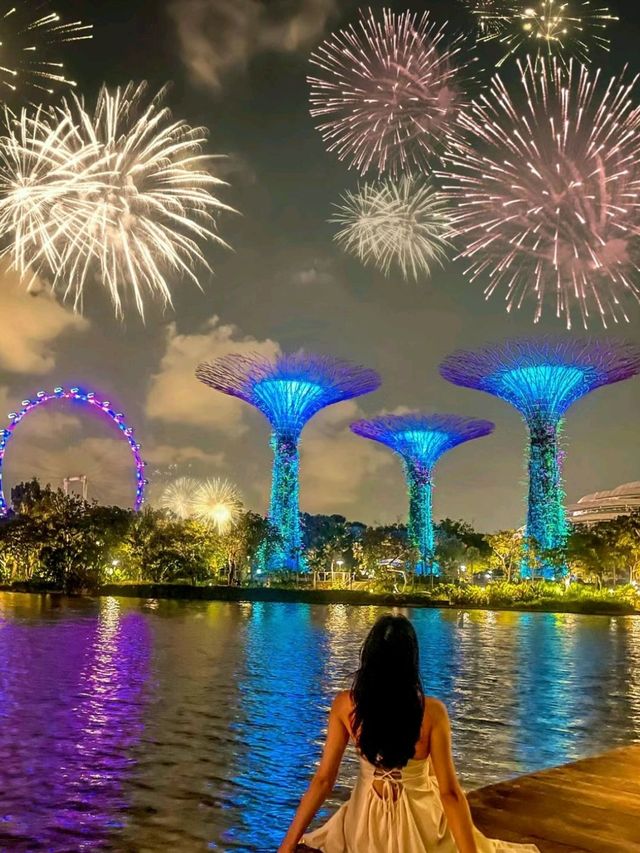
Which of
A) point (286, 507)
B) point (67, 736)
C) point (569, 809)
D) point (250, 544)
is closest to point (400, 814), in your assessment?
point (569, 809)

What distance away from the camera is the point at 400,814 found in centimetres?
399

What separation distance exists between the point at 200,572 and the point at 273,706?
4562 centimetres

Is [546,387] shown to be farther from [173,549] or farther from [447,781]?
[447,781]

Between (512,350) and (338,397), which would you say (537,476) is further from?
(338,397)

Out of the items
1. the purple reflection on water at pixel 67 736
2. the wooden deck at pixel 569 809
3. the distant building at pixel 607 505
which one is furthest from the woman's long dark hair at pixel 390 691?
the distant building at pixel 607 505

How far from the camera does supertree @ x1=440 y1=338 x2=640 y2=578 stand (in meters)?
52.6

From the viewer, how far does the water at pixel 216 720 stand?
7.83m

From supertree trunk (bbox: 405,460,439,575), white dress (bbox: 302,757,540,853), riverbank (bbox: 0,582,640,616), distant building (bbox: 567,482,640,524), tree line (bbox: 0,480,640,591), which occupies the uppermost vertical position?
distant building (bbox: 567,482,640,524)

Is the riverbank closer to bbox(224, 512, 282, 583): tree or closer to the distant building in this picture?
bbox(224, 512, 282, 583): tree

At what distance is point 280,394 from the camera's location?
58.2 m

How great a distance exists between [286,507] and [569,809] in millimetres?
54795

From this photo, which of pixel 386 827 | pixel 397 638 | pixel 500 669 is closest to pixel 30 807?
pixel 386 827

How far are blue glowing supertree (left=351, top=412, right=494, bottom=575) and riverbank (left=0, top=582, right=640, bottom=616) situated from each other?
18.3m

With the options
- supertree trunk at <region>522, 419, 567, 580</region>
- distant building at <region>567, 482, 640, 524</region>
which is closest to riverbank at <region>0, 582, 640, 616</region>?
supertree trunk at <region>522, 419, 567, 580</region>
